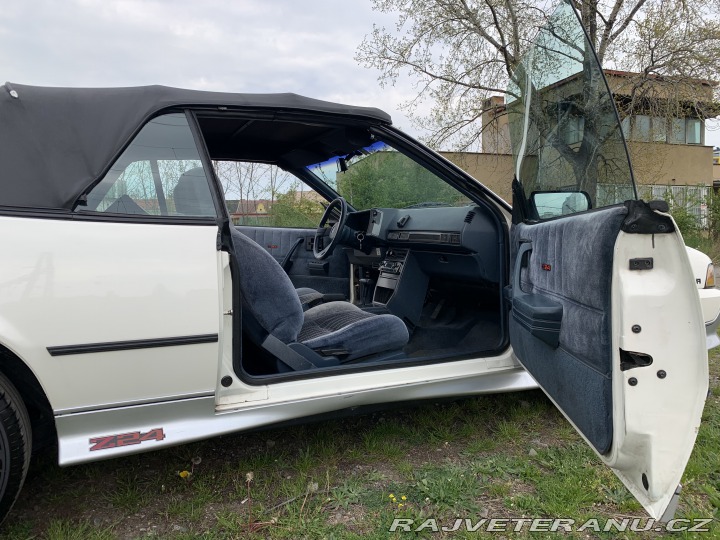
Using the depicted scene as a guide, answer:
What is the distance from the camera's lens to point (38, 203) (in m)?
1.67

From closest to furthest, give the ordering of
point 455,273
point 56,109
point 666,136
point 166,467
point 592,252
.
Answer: point 592,252 < point 56,109 < point 166,467 < point 455,273 < point 666,136

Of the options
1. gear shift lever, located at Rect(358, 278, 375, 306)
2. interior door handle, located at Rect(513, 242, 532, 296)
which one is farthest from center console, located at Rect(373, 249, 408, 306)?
interior door handle, located at Rect(513, 242, 532, 296)

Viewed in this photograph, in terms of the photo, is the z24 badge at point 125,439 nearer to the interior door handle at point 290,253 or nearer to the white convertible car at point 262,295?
the white convertible car at point 262,295

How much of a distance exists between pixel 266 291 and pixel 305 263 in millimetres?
1965

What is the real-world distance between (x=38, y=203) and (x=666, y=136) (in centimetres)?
1359

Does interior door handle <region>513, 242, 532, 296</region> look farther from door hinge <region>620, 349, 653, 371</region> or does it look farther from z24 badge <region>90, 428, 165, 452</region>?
z24 badge <region>90, 428, 165, 452</region>

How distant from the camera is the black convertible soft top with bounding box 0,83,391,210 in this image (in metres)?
1.69

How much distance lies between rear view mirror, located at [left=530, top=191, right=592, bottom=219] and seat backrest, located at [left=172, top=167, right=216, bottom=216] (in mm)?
1459

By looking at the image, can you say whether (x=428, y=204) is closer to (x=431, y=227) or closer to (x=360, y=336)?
(x=431, y=227)

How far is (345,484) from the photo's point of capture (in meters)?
2.14

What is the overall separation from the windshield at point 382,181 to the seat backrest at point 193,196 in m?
1.19

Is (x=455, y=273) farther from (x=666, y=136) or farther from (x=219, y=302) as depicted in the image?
(x=666, y=136)

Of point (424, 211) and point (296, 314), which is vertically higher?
point (424, 211)

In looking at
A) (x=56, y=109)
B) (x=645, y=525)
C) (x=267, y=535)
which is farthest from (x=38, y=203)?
(x=645, y=525)
